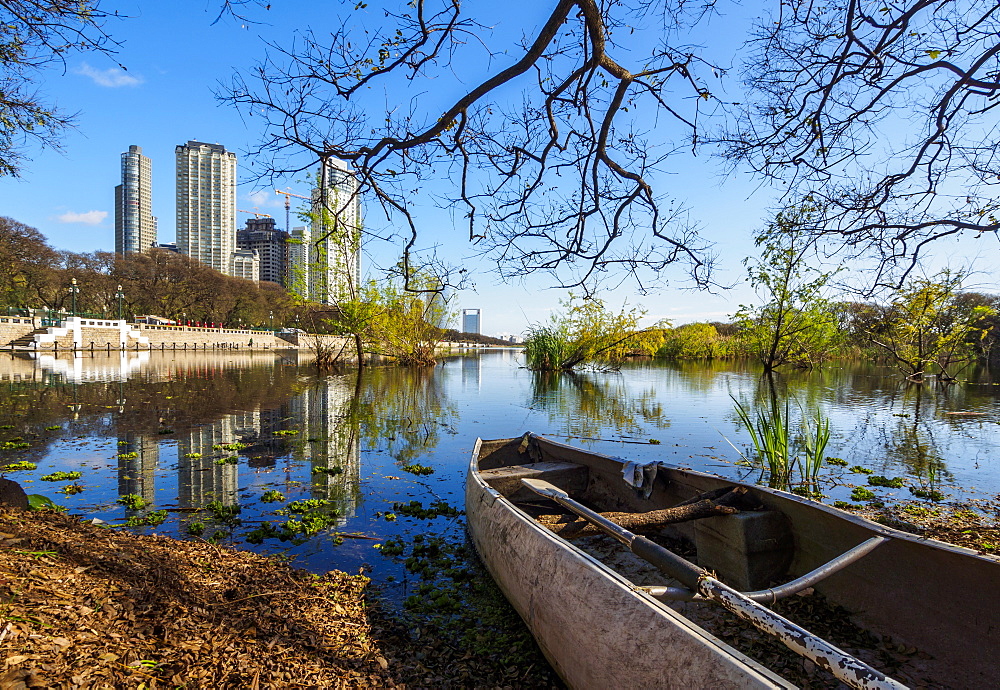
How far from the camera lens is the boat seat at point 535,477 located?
4.36 metres

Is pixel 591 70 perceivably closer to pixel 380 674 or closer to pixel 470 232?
pixel 470 232

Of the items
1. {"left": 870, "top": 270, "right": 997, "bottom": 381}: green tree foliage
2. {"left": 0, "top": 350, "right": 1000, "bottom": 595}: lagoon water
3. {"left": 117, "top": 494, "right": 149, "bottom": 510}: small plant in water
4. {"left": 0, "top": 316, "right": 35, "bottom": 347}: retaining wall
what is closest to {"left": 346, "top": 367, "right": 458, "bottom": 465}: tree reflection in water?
{"left": 0, "top": 350, "right": 1000, "bottom": 595}: lagoon water

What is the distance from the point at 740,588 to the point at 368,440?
6.13m

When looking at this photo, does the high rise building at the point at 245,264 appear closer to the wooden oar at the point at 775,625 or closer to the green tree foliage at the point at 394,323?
the green tree foliage at the point at 394,323

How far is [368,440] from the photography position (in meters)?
8.00

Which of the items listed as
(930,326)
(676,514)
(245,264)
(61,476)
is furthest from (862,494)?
(245,264)

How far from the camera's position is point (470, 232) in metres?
4.27

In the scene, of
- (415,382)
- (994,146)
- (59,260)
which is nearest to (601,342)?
(415,382)

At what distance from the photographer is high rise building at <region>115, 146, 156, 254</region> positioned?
91.6 m

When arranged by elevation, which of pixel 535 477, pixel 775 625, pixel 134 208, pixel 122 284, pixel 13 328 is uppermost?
pixel 134 208

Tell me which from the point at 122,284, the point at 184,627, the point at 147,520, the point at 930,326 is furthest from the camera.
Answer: the point at 122,284

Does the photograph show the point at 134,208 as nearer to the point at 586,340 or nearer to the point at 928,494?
the point at 586,340

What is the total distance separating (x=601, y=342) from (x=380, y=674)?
20890 millimetres

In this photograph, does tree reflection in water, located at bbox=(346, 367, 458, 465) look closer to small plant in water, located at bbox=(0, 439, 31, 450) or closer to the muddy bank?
the muddy bank
